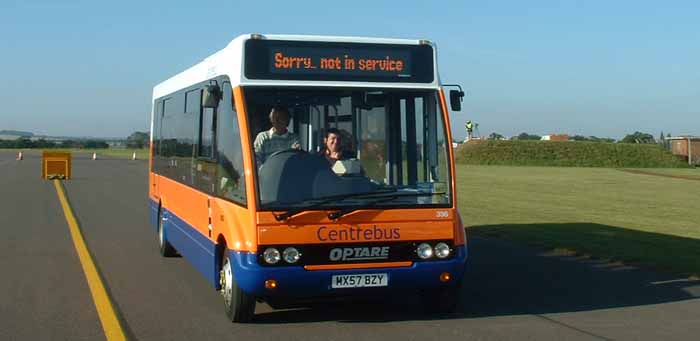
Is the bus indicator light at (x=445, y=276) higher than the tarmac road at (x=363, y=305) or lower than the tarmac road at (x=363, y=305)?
higher

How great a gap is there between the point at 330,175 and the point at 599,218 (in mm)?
13558

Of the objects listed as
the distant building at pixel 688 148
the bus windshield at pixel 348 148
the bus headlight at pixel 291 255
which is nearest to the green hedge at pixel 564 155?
the distant building at pixel 688 148

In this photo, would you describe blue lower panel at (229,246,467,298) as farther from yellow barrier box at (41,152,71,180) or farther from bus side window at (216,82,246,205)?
yellow barrier box at (41,152,71,180)

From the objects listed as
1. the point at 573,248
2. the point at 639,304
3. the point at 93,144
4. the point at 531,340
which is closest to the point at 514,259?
the point at 573,248

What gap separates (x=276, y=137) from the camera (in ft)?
26.5

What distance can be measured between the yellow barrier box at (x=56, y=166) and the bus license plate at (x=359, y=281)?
31484 millimetres

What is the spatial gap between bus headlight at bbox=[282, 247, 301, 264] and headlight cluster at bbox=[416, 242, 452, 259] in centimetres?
104

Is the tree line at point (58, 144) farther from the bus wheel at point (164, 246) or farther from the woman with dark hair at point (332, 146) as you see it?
the woman with dark hair at point (332, 146)

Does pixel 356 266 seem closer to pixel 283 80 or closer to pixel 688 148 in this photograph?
pixel 283 80

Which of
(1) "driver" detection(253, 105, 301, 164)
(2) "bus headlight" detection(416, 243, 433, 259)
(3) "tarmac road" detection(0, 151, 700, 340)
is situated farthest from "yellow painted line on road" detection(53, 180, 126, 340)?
(2) "bus headlight" detection(416, 243, 433, 259)

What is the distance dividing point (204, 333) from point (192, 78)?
3968 mm

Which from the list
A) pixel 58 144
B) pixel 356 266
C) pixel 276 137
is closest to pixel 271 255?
pixel 356 266

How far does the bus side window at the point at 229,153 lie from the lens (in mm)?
7891

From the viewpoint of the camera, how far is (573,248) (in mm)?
13906
